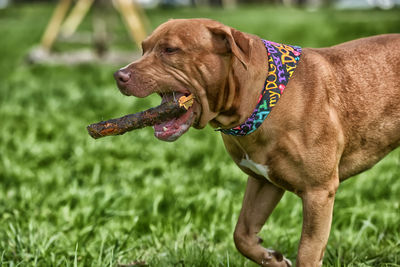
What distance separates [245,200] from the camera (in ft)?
11.8

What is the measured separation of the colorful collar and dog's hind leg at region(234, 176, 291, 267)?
0.51 meters

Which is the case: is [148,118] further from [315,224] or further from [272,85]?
[315,224]

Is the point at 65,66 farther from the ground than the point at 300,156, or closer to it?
closer to it

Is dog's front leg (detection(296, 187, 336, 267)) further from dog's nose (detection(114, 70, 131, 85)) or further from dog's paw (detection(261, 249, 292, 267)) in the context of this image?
dog's nose (detection(114, 70, 131, 85))

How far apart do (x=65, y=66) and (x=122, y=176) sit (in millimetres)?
6009

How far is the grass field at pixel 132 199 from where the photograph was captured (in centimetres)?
389

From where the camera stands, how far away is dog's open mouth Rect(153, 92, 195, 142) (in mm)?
Result: 3145

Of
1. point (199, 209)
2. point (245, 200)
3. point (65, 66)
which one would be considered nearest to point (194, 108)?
point (245, 200)

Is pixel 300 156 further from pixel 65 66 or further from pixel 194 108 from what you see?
pixel 65 66

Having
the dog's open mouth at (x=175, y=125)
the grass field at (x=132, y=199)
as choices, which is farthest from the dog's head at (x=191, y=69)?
the grass field at (x=132, y=199)

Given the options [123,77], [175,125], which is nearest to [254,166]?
[175,125]

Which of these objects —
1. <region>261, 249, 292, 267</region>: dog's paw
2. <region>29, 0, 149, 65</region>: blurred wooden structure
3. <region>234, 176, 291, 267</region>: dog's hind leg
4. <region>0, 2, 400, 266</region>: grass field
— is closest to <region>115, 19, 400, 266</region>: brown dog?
<region>234, 176, 291, 267</region>: dog's hind leg

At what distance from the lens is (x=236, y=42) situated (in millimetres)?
3037

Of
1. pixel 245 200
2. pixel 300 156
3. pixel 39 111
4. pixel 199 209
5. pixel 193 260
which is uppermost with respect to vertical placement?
pixel 300 156
